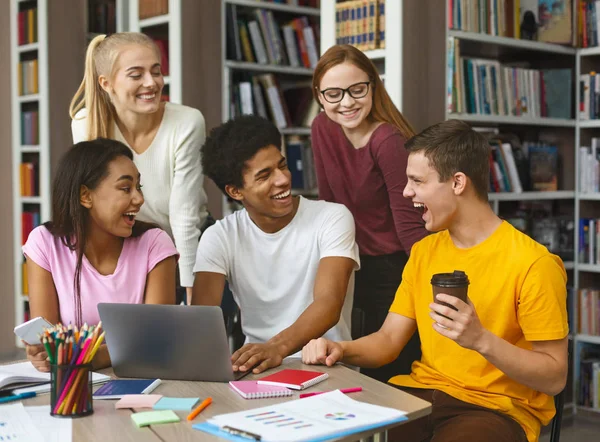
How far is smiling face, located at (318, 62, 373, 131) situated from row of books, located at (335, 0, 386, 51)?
28.6 inches

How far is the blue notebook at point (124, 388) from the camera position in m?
1.64

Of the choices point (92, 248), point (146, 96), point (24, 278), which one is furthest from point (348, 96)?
point (24, 278)

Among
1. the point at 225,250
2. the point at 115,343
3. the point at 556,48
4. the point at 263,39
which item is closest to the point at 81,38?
the point at 263,39

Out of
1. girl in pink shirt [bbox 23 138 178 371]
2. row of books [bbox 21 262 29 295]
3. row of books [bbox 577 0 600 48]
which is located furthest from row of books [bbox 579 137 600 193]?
row of books [bbox 21 262 29 295]

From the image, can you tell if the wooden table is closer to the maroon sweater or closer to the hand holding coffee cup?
the hand holding coffee cup

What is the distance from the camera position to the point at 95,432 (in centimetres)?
143

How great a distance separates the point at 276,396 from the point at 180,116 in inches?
58.4

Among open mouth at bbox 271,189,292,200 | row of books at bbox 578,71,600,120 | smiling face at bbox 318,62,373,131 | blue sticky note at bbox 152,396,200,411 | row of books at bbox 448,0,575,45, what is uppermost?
row of books at bbox 448,0,575,45

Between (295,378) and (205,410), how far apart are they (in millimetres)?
247

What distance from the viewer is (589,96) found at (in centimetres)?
421

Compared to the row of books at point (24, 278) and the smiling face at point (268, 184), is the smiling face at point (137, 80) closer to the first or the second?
the smiling face at point (268, 184)

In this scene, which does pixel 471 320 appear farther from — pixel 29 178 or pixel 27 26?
pixel 27 26

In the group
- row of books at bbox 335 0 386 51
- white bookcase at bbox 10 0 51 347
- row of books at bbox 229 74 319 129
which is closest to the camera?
row of books at bbox 335 0 386 51

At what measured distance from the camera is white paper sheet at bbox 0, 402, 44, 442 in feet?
4.58
